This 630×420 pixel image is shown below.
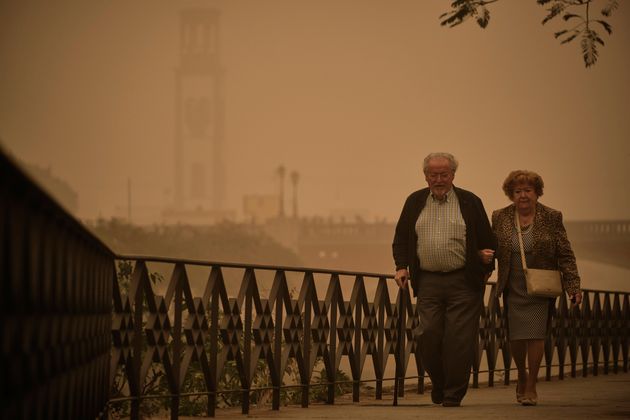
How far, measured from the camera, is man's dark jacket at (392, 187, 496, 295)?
29.1 feet

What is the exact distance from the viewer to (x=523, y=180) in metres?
9.10

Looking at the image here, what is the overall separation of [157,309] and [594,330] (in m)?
10.0

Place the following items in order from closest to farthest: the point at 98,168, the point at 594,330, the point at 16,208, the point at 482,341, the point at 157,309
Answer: the point at 16,208 → the point at 157,309 → the point at 482,341 → the point at 594,330 → the point at 98,168

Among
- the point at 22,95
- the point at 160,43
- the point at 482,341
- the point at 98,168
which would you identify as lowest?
the point at 482,341

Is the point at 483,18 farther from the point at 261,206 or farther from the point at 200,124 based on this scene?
the point at 200,124

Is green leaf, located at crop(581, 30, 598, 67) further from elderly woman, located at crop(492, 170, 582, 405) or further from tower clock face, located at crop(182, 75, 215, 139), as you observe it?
tower clock face, located at crop(182, 75, 215, 139)

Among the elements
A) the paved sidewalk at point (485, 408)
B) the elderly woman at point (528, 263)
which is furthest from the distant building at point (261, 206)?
the elderly woman at point (528, 263)

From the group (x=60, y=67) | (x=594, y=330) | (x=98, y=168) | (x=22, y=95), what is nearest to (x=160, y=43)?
(x=60, y=67)

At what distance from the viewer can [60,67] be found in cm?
13150

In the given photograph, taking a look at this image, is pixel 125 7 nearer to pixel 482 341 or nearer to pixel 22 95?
pixel 22 95

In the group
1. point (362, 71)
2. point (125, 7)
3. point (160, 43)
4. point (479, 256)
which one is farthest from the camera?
point (125, 7)

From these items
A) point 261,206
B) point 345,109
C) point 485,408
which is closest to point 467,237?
point 485,408

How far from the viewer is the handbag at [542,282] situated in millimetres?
8953

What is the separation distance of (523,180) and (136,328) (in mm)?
3019
